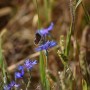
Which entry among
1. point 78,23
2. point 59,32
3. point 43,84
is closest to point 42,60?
point 43,84

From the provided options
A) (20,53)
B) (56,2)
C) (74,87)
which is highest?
(56,2)

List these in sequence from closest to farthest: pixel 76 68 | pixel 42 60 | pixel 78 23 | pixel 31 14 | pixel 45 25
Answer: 1. pixel 42 60
2. pixel 76 68
3. pixel 78 23
4. pixel 45 25
5. pixel 31 14

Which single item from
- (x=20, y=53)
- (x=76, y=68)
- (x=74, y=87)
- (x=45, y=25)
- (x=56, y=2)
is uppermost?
(x=56, y=2)

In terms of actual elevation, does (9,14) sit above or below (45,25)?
above

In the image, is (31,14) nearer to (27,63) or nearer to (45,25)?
(45,25)

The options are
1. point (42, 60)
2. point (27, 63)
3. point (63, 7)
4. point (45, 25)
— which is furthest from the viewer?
point (63, 7)

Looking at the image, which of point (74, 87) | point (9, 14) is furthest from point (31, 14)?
point (74, 87)

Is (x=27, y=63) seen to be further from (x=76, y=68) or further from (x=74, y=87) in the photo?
(x=76, y=68)

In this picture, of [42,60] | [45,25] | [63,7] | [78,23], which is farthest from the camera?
[63,7]

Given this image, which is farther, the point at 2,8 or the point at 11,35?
the point at 2,8
